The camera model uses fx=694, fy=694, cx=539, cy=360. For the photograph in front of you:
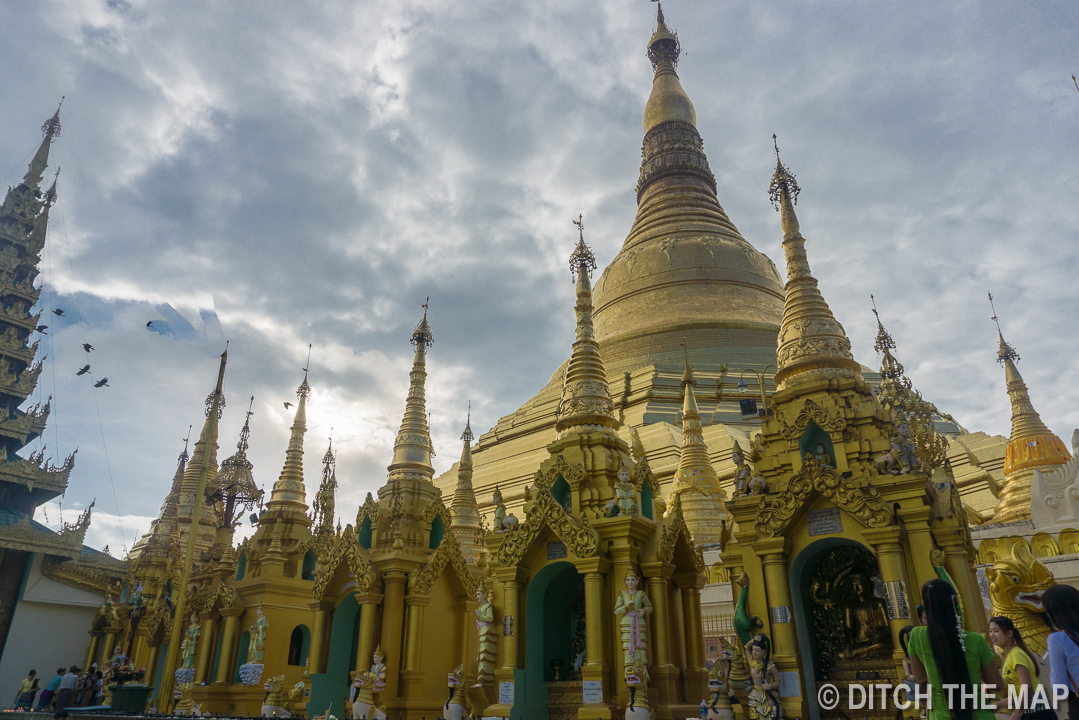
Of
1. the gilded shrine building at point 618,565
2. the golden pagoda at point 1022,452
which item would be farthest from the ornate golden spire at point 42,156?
the golden pagoda at point 1022,452

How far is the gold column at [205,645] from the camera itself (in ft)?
65.4

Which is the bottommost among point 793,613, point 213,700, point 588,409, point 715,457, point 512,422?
point 213,700

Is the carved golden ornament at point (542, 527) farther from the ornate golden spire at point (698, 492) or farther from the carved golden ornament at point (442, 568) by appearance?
the ornate golden spire at point (698, 492)

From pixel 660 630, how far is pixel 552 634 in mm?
2160

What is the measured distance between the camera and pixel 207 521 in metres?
35.7

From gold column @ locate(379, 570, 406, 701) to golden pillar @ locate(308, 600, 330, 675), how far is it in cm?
189

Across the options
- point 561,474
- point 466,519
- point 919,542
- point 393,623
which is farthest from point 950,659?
point 466,519

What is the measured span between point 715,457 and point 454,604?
13.6 meters

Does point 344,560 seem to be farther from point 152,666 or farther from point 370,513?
point 152,666

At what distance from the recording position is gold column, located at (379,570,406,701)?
14048 millimetres

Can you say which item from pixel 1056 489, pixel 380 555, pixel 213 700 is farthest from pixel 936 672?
pixel 213 700

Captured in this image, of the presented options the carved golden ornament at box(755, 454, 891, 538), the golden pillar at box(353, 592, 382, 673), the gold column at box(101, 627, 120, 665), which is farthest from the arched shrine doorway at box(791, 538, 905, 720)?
the gold column at box(101, 627, 120, 665)

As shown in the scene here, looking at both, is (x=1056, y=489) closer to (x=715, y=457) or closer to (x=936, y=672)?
(x=715, y=457)

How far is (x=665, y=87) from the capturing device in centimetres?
4722
